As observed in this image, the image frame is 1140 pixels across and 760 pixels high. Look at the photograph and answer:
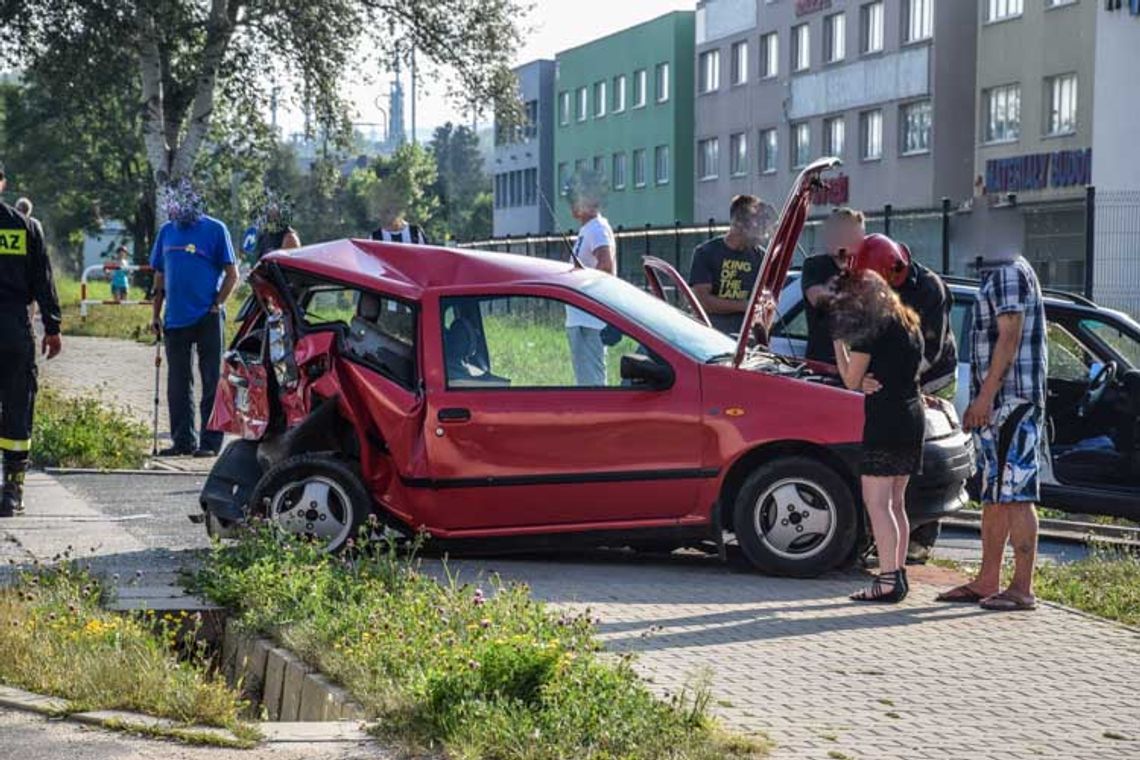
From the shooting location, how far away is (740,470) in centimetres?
1031

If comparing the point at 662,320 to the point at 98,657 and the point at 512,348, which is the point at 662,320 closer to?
the point at 512,348

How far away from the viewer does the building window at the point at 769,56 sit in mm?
69438

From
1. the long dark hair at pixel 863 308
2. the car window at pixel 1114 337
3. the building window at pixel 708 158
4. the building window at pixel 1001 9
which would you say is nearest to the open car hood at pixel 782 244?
the long dark hair at pixel 863 308

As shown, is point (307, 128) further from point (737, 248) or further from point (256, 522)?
point (256, 522)

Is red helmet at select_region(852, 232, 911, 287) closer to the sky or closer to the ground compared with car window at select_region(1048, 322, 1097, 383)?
closer to the sky

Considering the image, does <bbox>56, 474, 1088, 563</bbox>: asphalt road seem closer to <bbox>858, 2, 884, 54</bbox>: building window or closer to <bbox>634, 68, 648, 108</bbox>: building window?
<bbox>858, 2, 884, 54</bbox>: building window

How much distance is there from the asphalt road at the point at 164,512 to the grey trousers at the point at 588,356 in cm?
226

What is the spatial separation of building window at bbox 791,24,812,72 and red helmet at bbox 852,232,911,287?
189ft

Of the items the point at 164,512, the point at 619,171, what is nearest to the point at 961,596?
the point at 164,512

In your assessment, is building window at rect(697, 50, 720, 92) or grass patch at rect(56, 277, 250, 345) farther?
building window at rect(697, 50, 720, 92)

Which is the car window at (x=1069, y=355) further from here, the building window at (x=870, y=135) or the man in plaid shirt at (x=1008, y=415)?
the building window at (x=870, y=135)

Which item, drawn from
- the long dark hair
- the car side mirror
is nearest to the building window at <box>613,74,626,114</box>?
the car side mirror

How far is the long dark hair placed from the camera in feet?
30.9

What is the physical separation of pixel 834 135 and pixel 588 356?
55.3 m
